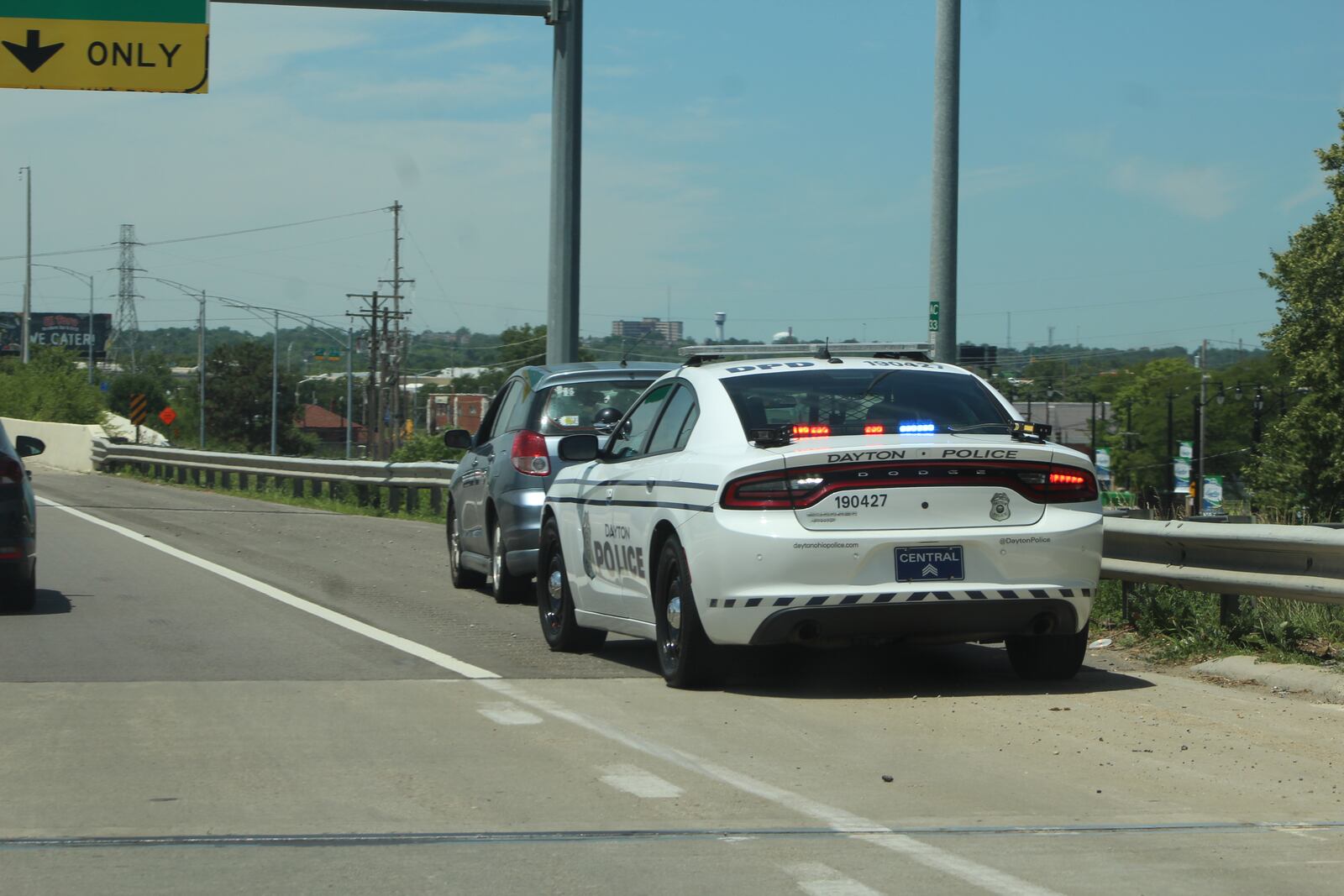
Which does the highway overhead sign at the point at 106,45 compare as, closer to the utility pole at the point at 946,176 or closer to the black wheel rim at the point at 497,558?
the black wheel rim at the point at 497,558

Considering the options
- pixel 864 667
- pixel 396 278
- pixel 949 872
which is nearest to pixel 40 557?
pixel 864 667

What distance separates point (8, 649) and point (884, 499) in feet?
17.8

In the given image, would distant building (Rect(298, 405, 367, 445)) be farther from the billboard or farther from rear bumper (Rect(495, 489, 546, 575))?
rear bumper (Rect(495, 489, 546, 575))

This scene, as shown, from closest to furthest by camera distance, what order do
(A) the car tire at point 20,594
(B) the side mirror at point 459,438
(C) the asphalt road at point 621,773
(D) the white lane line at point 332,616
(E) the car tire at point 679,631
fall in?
1. (C) the asphalt road at point 621,773
2. (E) the car tire at point 679,631
3. (D) the white lane line at point 332,616
4. (A) the car tire at point 20,594
5. (B) the side mirror at point 459,438

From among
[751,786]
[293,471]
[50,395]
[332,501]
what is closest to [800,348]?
[751,786]

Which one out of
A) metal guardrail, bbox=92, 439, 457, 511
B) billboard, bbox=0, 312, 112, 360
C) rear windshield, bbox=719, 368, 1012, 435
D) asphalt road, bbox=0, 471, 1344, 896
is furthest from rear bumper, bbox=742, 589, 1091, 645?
billboard, bbox=0, 312, 112, 360

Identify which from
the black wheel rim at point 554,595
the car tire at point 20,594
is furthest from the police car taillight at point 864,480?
the car tire at point 20,594

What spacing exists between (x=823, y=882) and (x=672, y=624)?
370cm

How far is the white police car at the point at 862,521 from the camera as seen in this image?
25.3 ft

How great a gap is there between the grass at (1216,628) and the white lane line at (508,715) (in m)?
Answer: 3.67

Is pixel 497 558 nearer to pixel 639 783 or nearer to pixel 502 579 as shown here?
pixel 502 579

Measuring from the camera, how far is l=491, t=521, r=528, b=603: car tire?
42.1ft

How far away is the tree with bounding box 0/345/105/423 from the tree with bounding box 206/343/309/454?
2077 inches

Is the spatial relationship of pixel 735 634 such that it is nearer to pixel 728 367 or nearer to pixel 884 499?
pixel 884 499
